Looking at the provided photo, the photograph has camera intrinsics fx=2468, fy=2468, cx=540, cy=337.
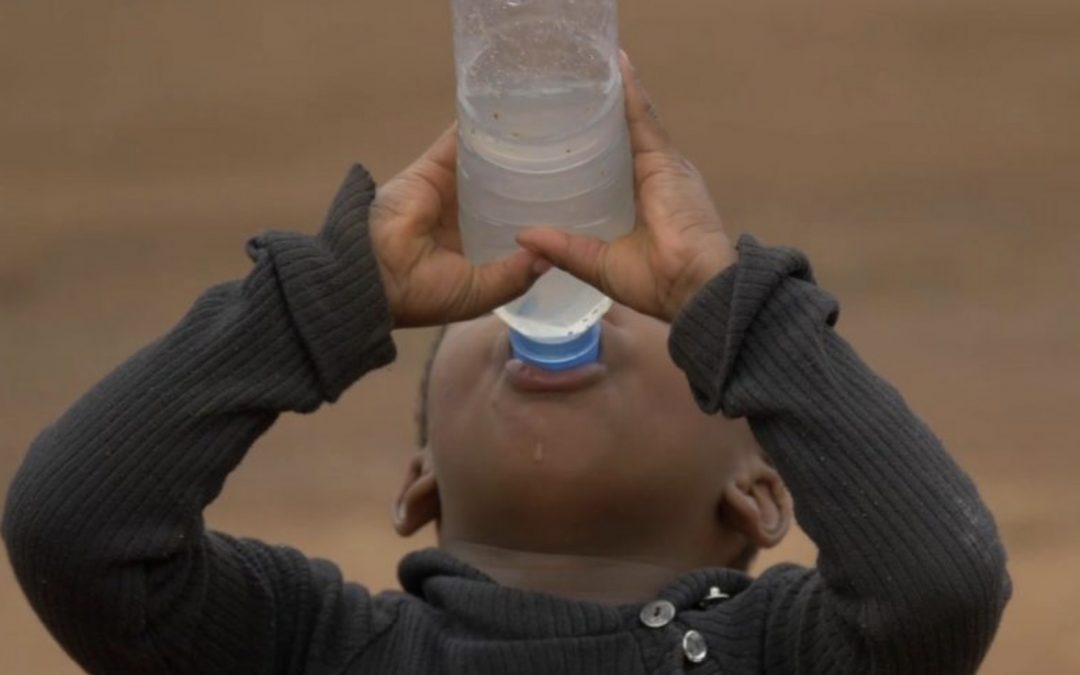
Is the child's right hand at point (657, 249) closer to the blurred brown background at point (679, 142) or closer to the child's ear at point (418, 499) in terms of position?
the child's ear at point (418, 499)

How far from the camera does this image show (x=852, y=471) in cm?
160

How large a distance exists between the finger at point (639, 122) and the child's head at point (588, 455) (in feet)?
0.63

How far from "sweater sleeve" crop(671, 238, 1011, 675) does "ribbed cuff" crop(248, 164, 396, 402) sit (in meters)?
0.21

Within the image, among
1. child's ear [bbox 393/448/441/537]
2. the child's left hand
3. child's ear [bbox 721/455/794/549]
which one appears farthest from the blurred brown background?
the child's left hand

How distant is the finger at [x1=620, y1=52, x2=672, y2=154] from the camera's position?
5.78ft

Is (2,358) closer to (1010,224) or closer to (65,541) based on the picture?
(1010,224)

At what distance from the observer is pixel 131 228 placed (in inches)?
153

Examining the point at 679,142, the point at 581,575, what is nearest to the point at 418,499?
the point at 581,575

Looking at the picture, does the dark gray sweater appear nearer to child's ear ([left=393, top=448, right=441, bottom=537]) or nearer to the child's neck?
the child's neck

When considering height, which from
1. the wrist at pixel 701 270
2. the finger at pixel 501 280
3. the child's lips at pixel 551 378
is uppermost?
the wrist at pixel 701 270

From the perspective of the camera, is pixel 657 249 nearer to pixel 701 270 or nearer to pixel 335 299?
pixel 701 270

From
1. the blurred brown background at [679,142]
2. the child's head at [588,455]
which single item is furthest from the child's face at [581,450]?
the blurred brown background at [679,142]

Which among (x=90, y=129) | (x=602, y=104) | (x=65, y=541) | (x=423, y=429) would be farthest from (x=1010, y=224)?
(x=65, y=541)

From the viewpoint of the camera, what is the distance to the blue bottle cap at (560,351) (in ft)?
6.14
